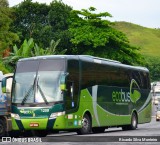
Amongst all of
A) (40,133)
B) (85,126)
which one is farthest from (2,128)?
(85,126)

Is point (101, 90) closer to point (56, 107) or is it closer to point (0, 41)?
point (56, 107)

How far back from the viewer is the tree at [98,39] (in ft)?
236

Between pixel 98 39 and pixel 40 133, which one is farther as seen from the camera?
pixel 98 39

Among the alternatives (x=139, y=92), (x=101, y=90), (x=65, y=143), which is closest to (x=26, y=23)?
(x=139, y=92)

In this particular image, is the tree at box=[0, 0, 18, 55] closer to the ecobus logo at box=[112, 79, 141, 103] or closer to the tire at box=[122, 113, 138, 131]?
the ecobus logo at box=[112, 79, 141, 103]

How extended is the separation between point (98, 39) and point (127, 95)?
136 ft

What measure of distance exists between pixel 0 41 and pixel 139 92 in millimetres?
25586

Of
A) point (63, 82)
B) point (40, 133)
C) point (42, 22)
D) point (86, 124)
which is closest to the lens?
point (63, 82)

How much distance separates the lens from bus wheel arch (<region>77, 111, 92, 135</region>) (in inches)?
961

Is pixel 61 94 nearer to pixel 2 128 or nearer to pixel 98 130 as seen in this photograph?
pixel 2 128

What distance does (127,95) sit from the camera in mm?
30266

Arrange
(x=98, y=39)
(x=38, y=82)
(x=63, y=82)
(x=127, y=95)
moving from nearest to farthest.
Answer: (x=63, y=82) < (x=38, y=82) < (x=127, y=95) < (x=98, y=39)

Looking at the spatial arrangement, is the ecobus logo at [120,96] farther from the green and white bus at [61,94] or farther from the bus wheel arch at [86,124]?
the bus wheel arch at [86,124]

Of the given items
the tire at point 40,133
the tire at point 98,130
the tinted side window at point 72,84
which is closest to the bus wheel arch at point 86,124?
the tinted side window at point 72,84
